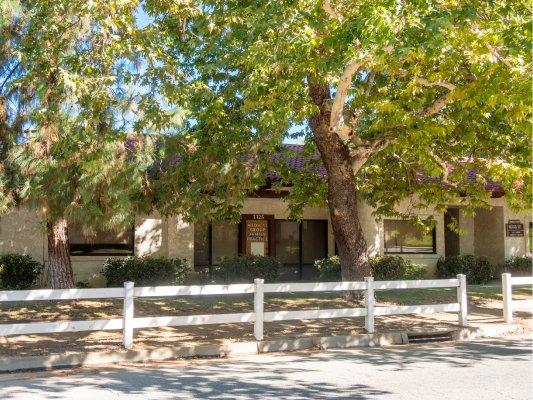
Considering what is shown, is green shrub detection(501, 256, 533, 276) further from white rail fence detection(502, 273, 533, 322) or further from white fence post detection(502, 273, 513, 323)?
white fence post detection(502, 273, 513, 323)

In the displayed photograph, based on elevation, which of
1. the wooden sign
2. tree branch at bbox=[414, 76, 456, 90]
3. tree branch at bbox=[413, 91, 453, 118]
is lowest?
the wooden sign

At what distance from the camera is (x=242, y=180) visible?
12.2 metres

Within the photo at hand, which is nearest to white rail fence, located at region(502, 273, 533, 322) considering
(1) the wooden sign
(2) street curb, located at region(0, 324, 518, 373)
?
(2) street curb, located at region(0, 324, 518, 373)

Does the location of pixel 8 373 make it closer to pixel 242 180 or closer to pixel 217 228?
pixel 242 180

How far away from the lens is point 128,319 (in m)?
9.98

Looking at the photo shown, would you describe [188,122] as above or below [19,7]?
below

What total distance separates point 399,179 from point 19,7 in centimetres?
962

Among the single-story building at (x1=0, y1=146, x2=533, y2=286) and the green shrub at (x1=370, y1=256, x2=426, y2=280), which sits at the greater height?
the single-story building at (x1=0, y1=146, x2=533, y2=286)

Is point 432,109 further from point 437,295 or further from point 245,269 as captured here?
point 245,269

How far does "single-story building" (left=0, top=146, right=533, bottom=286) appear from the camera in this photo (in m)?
18.9

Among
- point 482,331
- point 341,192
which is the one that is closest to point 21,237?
point 341,192

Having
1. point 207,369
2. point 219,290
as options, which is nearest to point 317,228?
point 219,290

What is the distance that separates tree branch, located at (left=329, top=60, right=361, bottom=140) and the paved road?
4.97 metres

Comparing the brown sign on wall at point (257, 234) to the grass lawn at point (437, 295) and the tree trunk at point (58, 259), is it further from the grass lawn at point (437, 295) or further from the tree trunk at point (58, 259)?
the tree trunk at point (58, 259)
